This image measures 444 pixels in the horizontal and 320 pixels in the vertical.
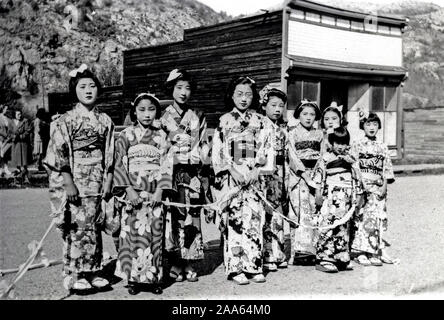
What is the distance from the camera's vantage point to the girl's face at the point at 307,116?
5457 mm

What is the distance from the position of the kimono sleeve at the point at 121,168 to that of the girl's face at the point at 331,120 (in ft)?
7.28

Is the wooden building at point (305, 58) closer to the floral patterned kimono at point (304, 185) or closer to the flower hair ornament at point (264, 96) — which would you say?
the flower hair ornament at point (264, 96)

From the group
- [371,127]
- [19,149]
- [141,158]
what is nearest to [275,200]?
[371,127]

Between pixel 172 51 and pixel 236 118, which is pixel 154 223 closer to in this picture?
pixel 236 118

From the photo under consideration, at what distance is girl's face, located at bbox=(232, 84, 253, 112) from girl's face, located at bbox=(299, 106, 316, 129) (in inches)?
33.7

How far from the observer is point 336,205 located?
205 inches

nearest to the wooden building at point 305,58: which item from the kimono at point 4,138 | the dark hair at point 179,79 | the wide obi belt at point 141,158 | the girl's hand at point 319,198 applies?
the kimono at point 4,138

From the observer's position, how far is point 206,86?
1780 centimetres

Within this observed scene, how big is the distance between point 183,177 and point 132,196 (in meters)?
0.64

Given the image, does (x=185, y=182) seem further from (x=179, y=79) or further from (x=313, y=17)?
(x=313, y=17)

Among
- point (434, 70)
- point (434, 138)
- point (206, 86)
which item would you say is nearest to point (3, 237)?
point (206, 86)
